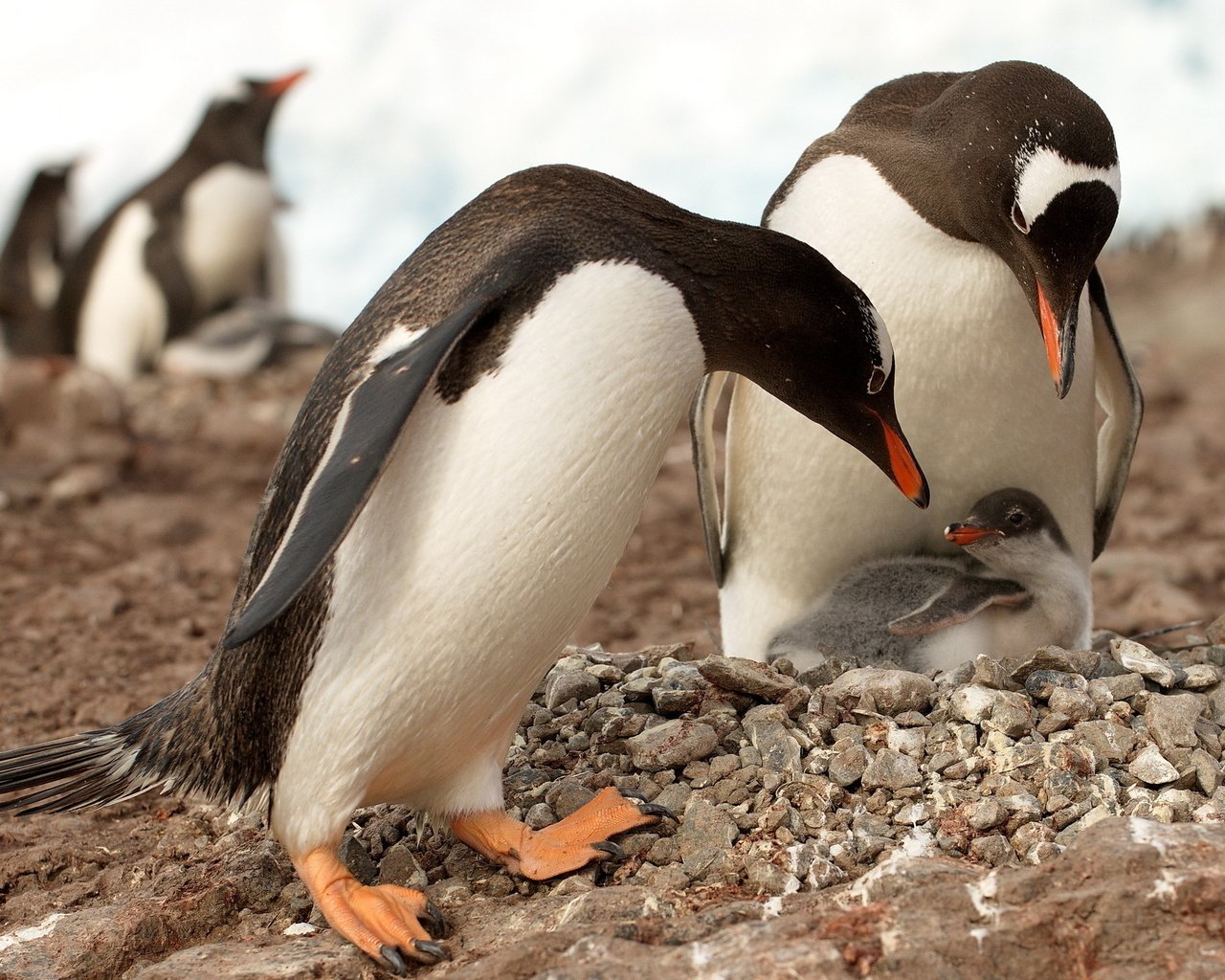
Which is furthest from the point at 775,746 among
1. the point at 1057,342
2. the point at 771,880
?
the point at 1057,342

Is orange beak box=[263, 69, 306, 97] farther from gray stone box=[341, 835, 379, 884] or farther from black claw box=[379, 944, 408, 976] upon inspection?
black claw box=[379, 944, 408, 976]

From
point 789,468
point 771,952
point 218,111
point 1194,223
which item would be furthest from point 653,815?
point 1194,223

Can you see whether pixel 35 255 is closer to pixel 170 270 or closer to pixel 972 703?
pixel 170 270

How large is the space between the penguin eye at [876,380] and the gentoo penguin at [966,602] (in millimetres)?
698

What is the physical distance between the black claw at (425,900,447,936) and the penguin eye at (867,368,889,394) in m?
1.22

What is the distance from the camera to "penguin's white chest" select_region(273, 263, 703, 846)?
2.45 m

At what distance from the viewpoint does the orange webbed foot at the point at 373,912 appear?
2.39 m

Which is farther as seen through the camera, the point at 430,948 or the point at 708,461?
the point at 708,461

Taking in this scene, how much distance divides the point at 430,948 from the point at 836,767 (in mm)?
837

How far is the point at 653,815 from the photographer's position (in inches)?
107

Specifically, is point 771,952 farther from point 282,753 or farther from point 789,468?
point 789,468

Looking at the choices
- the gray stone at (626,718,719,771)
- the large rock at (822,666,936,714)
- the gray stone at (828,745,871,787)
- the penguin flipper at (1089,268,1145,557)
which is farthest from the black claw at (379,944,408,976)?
the penguin flipper at (1089,268,1145,557)

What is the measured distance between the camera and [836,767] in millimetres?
2766

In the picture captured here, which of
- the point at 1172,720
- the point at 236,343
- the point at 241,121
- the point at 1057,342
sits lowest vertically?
the point at 1172,720
